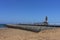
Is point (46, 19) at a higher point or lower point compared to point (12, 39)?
higher

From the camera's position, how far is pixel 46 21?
48938 millimetres

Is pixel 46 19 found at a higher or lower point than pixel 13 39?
higher

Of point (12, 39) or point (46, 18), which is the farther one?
point (46, 18)

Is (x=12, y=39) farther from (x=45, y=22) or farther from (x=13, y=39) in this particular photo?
(x=45, y=22)

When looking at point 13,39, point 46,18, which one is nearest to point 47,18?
point 46,18

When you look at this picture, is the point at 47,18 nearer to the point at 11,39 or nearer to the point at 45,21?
the point at 45,21

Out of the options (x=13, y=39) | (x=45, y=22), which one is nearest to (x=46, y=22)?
(x=45, y=22)

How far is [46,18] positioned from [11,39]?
1335 inches

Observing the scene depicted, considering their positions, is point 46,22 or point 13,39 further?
point 46,22

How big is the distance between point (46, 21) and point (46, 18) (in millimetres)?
1685

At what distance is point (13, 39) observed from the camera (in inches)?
573

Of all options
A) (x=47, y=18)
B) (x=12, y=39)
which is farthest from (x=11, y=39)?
(x=47, y=18)

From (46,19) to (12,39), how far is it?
34.6m

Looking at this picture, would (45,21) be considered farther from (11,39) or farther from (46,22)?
(11,39)
